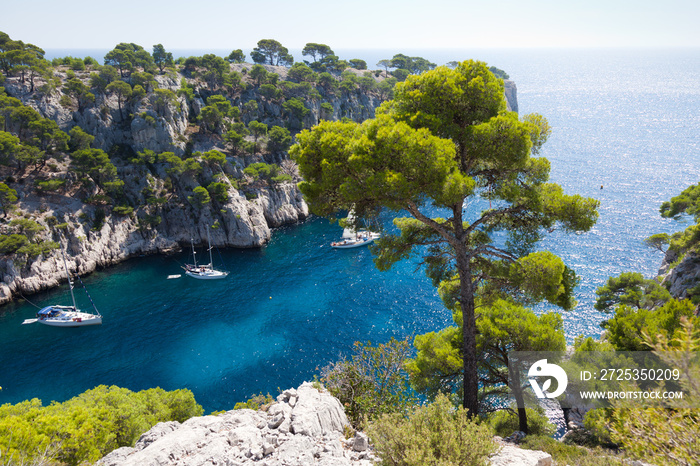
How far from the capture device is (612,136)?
10012 centimetres

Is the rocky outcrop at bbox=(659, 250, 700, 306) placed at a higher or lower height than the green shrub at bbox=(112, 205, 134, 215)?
higher

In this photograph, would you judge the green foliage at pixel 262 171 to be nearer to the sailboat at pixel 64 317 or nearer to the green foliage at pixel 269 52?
the sailboat at pixel 64 317

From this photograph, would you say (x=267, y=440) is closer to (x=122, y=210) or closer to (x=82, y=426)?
(x=82, y=426)

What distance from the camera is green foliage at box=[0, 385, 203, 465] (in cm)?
1126

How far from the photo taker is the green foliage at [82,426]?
443 inches

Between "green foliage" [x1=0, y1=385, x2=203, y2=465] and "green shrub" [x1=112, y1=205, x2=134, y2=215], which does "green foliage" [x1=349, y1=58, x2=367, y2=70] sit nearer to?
"green shrub" [x1=112, y1=205, x2=134, y2=215]

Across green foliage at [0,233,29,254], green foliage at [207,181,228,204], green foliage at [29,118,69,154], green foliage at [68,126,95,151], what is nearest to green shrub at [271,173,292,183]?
green foliage at [207,181,228,204]

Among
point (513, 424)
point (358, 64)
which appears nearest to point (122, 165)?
point (513, 424)

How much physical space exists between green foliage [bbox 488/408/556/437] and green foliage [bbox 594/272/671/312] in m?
12.7

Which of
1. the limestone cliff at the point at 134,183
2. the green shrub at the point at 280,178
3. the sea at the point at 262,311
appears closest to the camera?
the sea at the point at 262,311

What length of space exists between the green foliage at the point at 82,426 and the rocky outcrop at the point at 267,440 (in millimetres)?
2231

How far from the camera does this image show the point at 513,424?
16.2m

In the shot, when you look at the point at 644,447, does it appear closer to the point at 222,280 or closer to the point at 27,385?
the point at 27,385
